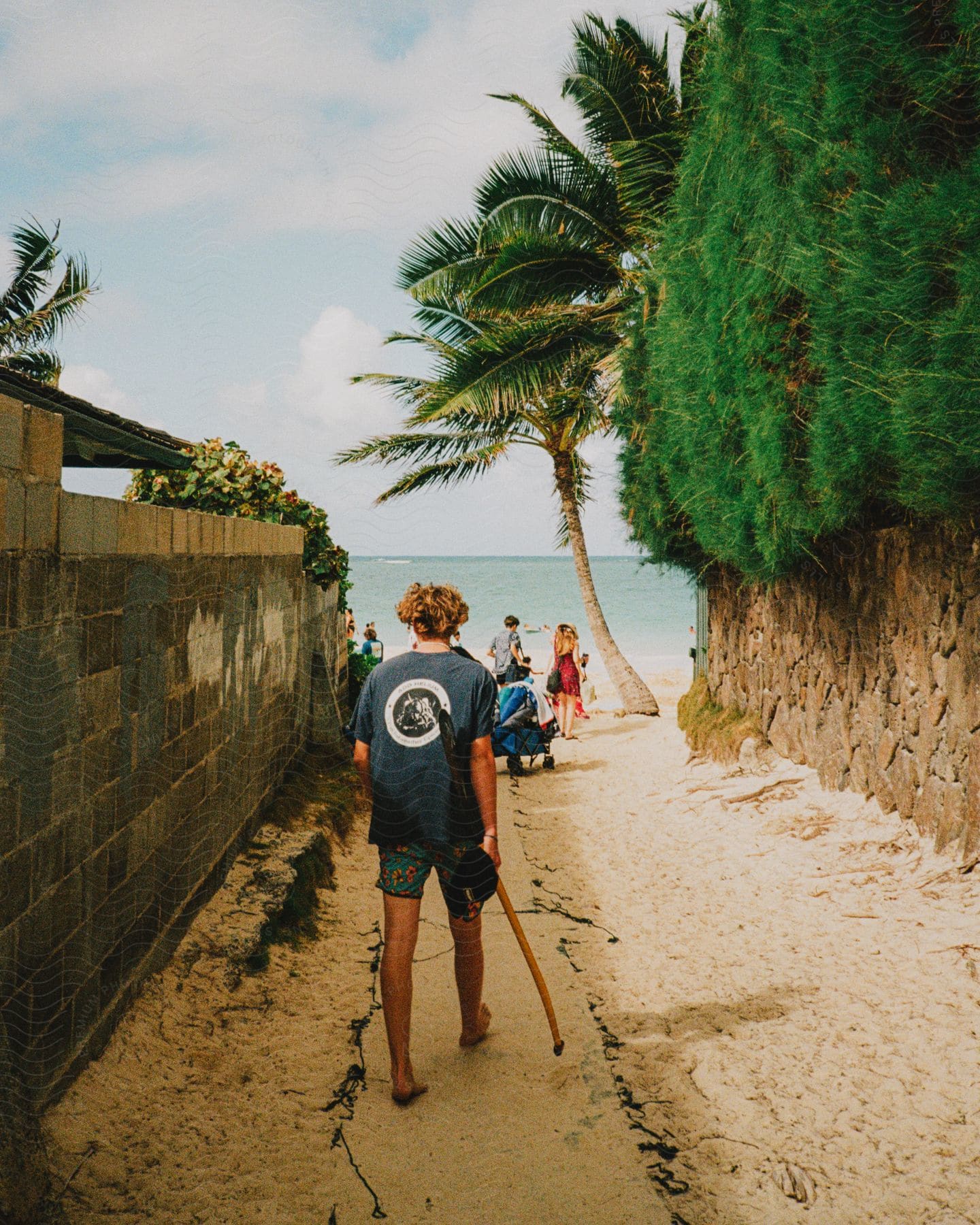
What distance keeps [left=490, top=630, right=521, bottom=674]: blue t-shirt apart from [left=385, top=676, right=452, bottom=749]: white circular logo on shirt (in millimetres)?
7226

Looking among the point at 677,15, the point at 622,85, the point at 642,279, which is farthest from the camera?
the point at 622,85

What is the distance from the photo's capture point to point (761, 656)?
787cm

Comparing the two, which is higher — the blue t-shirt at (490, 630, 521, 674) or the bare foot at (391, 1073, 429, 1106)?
the blue t-shirt at (490, 630, 521, 674)

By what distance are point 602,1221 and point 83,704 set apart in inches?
81.8

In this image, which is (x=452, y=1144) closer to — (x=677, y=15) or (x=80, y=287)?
(x=677, y=15)

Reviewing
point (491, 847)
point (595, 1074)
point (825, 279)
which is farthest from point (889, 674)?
point (491, 847)

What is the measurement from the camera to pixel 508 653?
34.1 feet

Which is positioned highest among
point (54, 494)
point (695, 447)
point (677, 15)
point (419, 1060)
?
point (677, 15)

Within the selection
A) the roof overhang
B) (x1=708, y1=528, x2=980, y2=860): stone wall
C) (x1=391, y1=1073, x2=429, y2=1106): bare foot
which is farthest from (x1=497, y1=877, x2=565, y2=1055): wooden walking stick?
the roof overhang

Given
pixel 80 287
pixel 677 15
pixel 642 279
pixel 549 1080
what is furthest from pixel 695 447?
pixel 80 287

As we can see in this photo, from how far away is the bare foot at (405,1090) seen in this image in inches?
117

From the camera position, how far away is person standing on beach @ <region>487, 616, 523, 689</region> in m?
10.1

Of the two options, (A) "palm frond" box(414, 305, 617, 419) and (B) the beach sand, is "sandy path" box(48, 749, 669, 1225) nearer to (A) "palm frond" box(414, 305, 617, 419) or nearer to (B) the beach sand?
(B) the beach sand

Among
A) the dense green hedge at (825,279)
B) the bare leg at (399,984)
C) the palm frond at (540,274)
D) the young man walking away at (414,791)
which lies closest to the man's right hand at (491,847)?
the young man walking away at (414,791)
